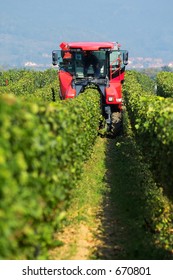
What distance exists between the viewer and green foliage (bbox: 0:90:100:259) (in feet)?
14.1

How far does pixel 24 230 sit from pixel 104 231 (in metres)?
5.04

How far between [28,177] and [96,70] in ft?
55.3

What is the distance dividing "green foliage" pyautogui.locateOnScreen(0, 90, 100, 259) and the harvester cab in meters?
13.9

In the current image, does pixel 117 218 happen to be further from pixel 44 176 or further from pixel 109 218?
pixel 44 176

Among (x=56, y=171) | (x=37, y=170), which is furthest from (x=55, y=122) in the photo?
(x=37, y=170)

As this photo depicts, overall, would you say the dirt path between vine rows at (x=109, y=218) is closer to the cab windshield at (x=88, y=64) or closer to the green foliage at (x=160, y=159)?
the green foliage at (x=160, y=159)

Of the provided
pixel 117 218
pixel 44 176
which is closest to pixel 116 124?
pixel 117 218

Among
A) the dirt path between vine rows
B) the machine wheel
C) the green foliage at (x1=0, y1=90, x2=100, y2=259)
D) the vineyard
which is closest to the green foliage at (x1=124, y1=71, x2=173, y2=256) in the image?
the vineyard

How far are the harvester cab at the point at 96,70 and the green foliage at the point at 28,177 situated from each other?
1393 cm

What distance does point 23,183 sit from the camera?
470 cm

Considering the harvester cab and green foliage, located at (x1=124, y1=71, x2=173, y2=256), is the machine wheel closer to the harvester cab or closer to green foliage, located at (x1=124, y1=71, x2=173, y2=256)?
the harvester cab

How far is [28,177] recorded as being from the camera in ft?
16.2

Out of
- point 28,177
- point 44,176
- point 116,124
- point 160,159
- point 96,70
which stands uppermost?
point 28,177

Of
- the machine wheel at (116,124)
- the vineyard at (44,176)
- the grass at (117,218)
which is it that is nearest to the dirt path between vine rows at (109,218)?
the grass at (117,218)
